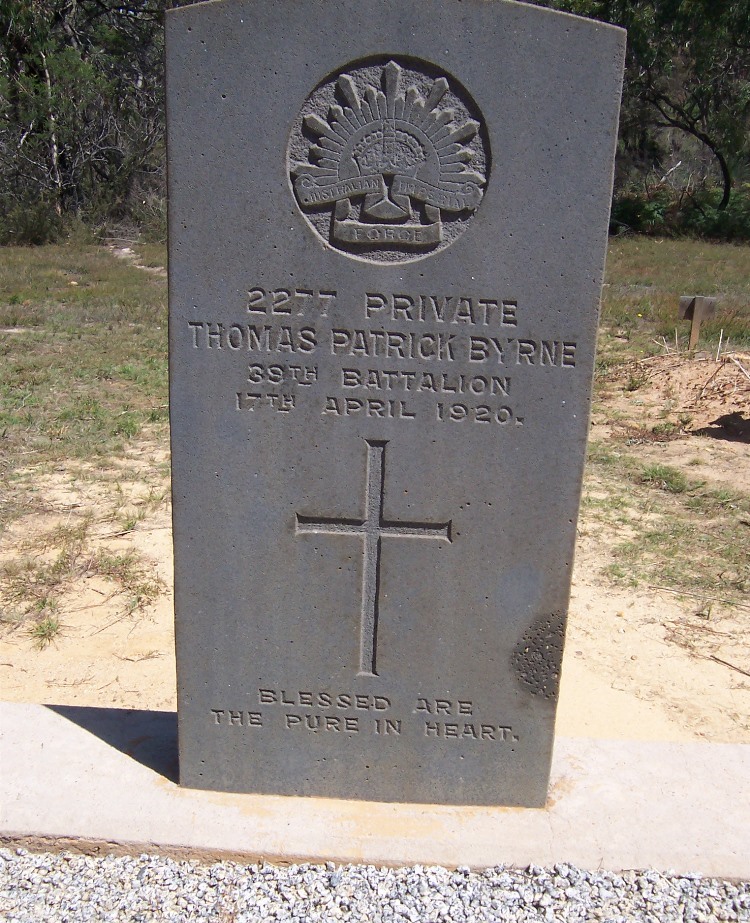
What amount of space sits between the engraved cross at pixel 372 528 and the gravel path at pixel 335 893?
0.68 metres

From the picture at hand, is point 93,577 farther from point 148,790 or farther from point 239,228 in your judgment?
point 239,228

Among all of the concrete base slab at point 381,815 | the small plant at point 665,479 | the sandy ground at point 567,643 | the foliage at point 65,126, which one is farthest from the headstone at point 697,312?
the foliage at point 65,126

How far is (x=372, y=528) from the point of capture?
256 cm

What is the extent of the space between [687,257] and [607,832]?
750 inches

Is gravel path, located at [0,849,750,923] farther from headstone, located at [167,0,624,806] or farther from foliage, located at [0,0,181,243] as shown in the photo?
foliage, located at [0,0,181,243]

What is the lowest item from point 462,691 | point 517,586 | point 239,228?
point 462,691

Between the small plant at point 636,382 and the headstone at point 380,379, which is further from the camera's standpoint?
the small plant at point 636,382

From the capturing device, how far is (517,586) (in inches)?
101

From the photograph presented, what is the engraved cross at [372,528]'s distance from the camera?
2516 millimetres

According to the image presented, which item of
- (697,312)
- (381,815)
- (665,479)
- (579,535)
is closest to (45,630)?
(381,815)

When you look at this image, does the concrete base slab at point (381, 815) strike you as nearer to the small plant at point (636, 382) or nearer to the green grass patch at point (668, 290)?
the small plant at point (636, 382)

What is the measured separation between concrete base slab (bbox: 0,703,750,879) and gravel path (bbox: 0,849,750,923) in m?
0.04

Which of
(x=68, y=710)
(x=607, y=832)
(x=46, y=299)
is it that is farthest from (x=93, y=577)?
(x=46, y=299)

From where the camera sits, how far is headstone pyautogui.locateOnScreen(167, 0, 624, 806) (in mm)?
2230
